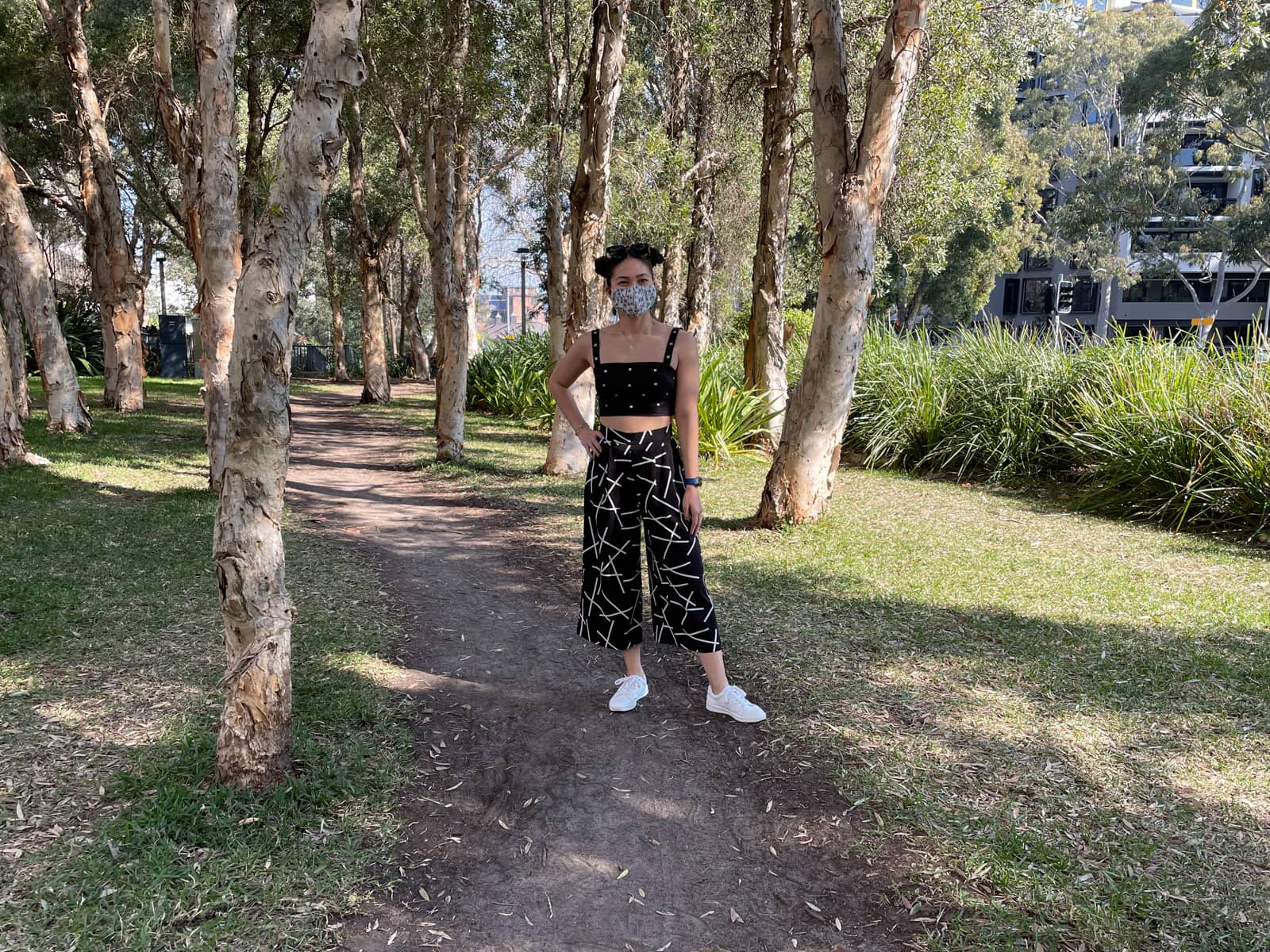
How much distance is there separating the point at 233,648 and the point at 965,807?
2662 mm

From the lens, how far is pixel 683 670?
4543 millimetres

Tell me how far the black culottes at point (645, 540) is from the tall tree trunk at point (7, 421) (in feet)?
25.7

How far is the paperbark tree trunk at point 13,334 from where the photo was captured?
10.6 meters

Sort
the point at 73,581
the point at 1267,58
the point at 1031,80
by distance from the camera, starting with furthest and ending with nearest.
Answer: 1. the point at 1031,80
2. the point at 1267,58
3. the point at 73,581

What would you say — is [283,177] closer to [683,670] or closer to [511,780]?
[511,780]

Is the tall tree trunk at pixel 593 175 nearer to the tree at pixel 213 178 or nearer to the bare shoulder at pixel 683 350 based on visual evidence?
the tree at pixel 213 178

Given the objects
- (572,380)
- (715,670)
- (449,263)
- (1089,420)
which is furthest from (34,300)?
(1089,420)

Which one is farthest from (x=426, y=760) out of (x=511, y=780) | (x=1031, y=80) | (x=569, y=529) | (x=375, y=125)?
(x=1031, y=80)

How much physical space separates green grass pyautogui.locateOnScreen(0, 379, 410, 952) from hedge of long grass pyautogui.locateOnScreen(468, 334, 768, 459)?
11.8 ft

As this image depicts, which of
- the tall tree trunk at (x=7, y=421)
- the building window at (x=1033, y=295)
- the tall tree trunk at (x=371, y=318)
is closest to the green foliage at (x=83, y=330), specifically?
the tall tree trunk at (x=371, y=318)

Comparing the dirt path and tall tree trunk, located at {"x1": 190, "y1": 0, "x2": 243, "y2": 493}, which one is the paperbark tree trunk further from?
the dirt path

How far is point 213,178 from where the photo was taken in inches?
291

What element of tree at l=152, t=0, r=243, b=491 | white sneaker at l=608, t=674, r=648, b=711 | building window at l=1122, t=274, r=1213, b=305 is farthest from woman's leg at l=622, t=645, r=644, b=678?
building window at l=1122, t=274, r=1213, b=305

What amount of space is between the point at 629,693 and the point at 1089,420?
Result: 7.34 m
